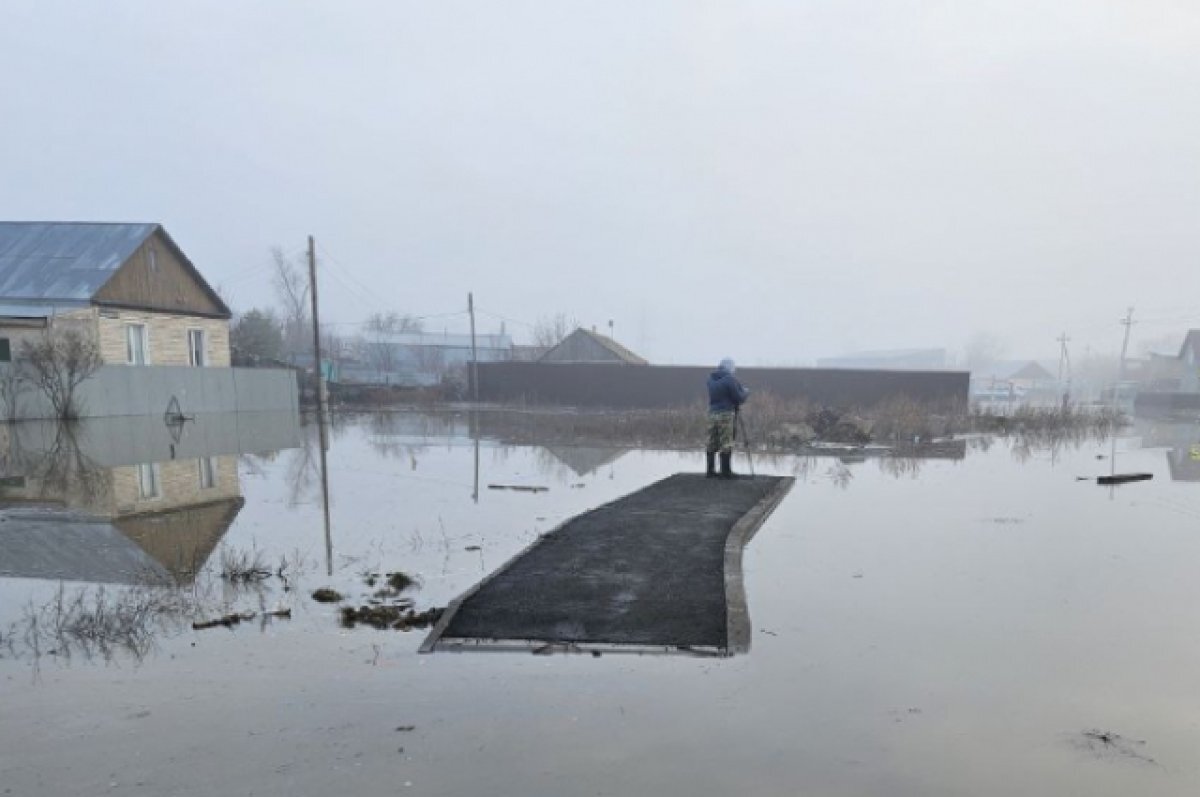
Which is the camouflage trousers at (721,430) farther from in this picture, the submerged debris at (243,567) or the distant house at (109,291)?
the distant house at (109,291)

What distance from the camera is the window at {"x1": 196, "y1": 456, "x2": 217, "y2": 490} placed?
448 inches

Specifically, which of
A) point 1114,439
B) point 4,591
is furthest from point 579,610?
point 1114,439

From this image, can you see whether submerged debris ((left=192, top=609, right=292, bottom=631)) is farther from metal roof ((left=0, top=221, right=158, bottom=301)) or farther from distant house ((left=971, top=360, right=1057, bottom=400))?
distant house ((left=971, top=360, right=1057, bottom=400))

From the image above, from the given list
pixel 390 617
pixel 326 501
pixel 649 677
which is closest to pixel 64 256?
pixel 326 501

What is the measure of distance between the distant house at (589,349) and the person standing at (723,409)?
30.2m

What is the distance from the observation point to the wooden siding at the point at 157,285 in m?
24.5

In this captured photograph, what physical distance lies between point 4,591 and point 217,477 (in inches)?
245

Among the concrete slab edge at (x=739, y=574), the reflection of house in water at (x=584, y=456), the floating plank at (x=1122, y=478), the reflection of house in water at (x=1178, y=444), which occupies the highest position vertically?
the reflection of house in water at (x=584, y=456)

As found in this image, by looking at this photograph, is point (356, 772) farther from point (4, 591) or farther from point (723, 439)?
point (723, 439)

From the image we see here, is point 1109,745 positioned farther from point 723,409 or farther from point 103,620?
point 723,409

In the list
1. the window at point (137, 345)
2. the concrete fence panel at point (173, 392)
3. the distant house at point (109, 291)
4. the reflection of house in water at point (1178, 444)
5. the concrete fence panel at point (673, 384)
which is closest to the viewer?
the reflection of house in water at point (1178, 444)

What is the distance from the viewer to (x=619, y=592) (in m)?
5.72

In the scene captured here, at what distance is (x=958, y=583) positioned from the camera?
20.3 feet

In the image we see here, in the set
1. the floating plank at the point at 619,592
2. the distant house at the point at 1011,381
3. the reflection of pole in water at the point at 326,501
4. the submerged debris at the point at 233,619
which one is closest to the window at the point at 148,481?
the reflection of pole in water at the point at 326,501
